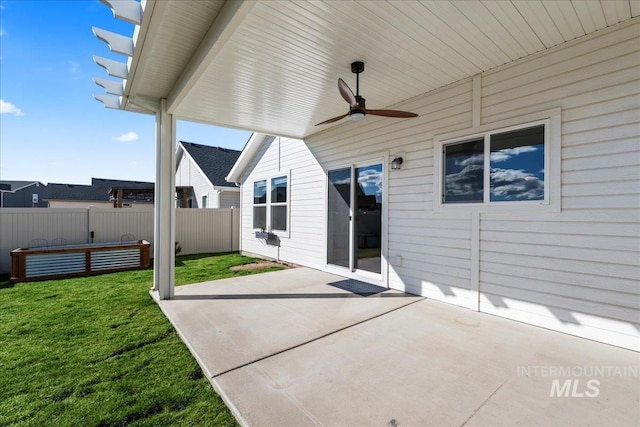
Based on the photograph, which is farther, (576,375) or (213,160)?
(213,160)

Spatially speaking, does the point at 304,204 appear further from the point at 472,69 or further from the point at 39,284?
the point at 39,284

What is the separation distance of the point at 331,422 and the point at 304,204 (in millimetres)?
5207

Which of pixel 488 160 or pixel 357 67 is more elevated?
pixel 357 67

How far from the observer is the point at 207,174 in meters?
12.4

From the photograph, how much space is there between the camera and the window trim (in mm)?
2994

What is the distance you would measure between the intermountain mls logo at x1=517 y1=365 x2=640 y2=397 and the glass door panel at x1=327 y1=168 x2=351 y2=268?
352 centimetres

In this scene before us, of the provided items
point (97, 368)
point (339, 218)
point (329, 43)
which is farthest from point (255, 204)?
point (97, 368)

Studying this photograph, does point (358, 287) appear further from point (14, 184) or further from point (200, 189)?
point (14, 184)

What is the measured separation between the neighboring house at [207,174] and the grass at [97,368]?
7877 mm

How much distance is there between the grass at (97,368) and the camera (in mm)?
1797

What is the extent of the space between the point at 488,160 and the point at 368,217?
2.26 m

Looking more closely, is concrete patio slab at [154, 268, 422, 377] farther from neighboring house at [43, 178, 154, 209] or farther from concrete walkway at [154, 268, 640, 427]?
neighboring house at [43, 178, 154, 209]

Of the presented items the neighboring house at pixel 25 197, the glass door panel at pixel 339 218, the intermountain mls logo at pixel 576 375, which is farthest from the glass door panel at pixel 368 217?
the neighboring house at pixel 25 197

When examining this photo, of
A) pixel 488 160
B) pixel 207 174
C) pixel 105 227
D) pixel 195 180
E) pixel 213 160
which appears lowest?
pixel 105 227
